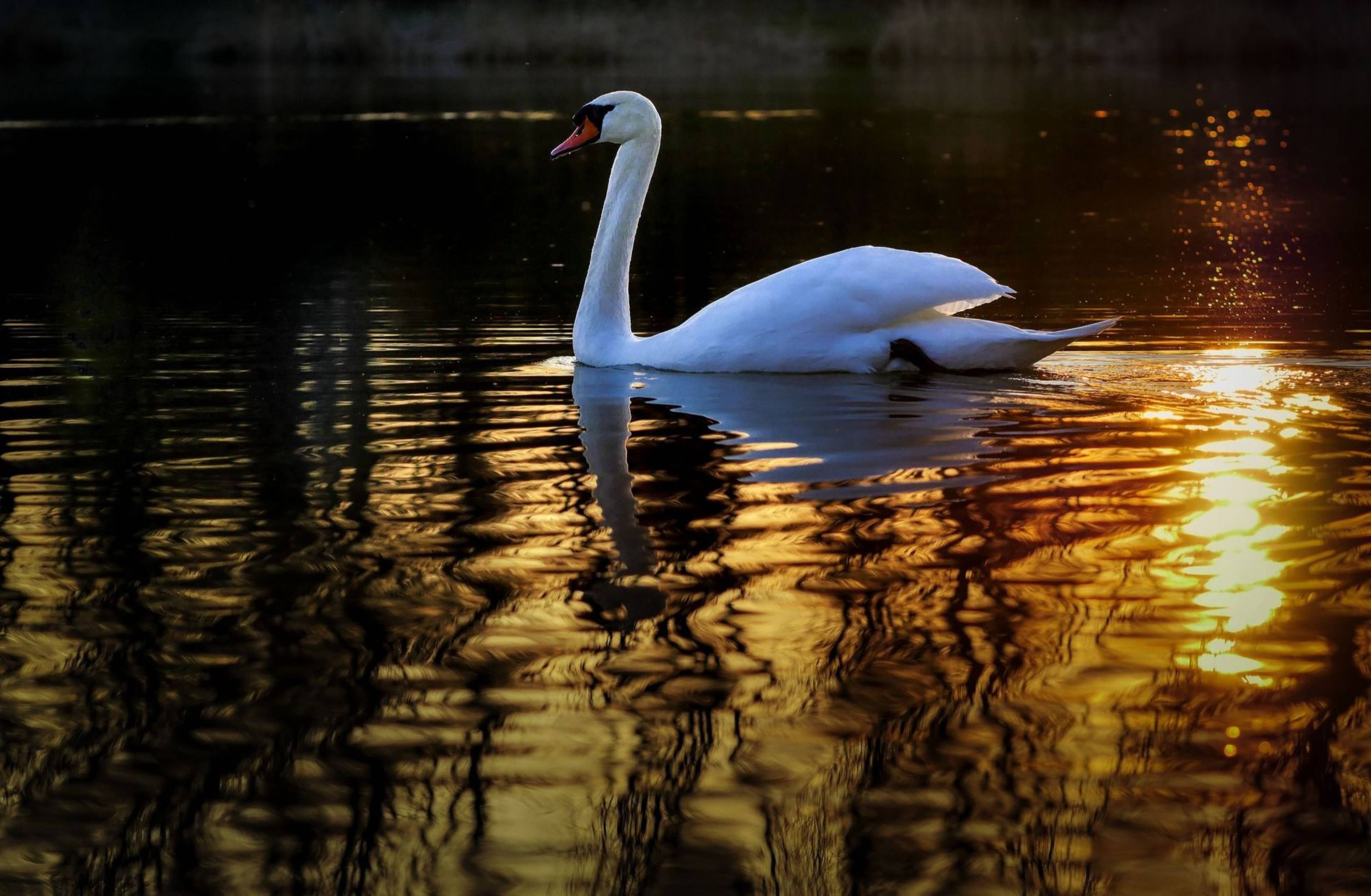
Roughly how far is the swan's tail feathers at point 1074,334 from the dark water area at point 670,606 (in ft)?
1.00

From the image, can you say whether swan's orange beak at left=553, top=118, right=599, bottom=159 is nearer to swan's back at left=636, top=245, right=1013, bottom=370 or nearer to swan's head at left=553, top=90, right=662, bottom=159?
swan's head at left=553, top=90, right=662, bottom=159

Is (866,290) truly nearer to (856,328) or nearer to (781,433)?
(856,328)

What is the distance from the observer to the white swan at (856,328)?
9.20m

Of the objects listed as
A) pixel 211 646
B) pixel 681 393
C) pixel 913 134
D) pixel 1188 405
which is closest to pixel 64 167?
pixel 913 134

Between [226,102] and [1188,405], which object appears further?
[226,102]

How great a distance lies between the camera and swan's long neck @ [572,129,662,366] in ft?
34.0

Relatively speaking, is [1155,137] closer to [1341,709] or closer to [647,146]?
[647,146]

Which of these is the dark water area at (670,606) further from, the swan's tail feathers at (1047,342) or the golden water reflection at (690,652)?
the swan's tail feathers at (1047,342)

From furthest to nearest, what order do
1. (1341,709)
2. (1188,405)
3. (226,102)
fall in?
(226,102), (1188,405), (1341,709)

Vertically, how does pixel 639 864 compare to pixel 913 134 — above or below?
below

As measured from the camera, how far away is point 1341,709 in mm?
4477

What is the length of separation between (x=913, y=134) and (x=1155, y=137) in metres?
4.65

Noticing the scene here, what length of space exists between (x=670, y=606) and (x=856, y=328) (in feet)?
14.2

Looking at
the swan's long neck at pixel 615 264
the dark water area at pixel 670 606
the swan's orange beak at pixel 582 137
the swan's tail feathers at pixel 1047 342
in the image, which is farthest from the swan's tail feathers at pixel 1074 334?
the swan's orange beak at pixel 582 137
